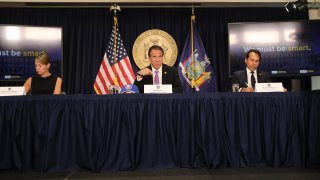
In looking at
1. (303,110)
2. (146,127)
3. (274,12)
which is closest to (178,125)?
(146,127)

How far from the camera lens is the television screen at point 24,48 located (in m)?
4.53

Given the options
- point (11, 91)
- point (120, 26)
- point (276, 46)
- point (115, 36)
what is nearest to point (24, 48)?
point (115, 36)

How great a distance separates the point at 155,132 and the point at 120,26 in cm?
316

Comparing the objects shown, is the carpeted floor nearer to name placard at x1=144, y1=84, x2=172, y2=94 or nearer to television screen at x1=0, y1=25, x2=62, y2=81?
name placard at x1=144, y1=84, x2=172, y2=94

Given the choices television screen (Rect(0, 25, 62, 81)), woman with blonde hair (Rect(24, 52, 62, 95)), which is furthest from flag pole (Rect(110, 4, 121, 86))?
woman with blonde hair (Rect(24, 52, 62, 95))

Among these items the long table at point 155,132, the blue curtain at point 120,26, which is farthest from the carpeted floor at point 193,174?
the blue curtain at point 120,26

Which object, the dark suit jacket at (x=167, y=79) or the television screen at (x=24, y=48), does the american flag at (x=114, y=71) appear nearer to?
the television screen at (x=24, y=48)

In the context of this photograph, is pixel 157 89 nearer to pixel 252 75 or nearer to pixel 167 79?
pixel 167 79

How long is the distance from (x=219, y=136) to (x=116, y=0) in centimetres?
327

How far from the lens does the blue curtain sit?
496 centimetres

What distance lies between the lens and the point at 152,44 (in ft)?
16.3

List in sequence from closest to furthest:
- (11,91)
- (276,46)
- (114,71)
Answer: (11,91) < (114,71) < (276,46)

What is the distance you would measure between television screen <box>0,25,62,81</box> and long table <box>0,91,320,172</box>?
8.25 feet

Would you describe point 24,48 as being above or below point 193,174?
above
